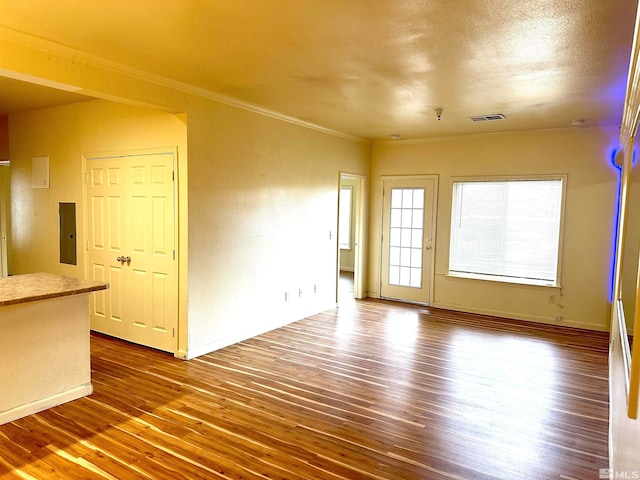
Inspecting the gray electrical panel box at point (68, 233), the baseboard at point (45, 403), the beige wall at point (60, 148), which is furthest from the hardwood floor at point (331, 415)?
the beige wall at point (60, 148)

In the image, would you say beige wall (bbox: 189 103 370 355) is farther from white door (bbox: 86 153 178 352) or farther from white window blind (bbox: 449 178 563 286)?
white window blind (bbox: 449 178 563 286)

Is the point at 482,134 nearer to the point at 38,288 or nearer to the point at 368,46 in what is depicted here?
the point at 368,46

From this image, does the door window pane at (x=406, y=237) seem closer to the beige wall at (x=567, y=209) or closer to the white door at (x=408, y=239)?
the white door at (x=408, y=239)

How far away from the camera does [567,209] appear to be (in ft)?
19.1

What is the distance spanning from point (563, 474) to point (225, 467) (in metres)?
2.02

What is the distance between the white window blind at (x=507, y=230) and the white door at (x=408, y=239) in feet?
1.36

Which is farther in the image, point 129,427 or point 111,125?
point 111,125

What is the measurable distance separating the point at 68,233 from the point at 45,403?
2.58m

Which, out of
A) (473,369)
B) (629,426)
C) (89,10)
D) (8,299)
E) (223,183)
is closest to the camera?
(629,426)

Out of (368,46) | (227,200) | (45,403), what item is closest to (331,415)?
(45,403)

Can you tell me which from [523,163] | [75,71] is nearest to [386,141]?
[523,163]

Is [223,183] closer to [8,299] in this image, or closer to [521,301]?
[8,299]

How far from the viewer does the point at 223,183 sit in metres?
4.57

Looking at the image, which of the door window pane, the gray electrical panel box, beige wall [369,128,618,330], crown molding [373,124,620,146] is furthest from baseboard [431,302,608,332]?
the gray electrical panel box
